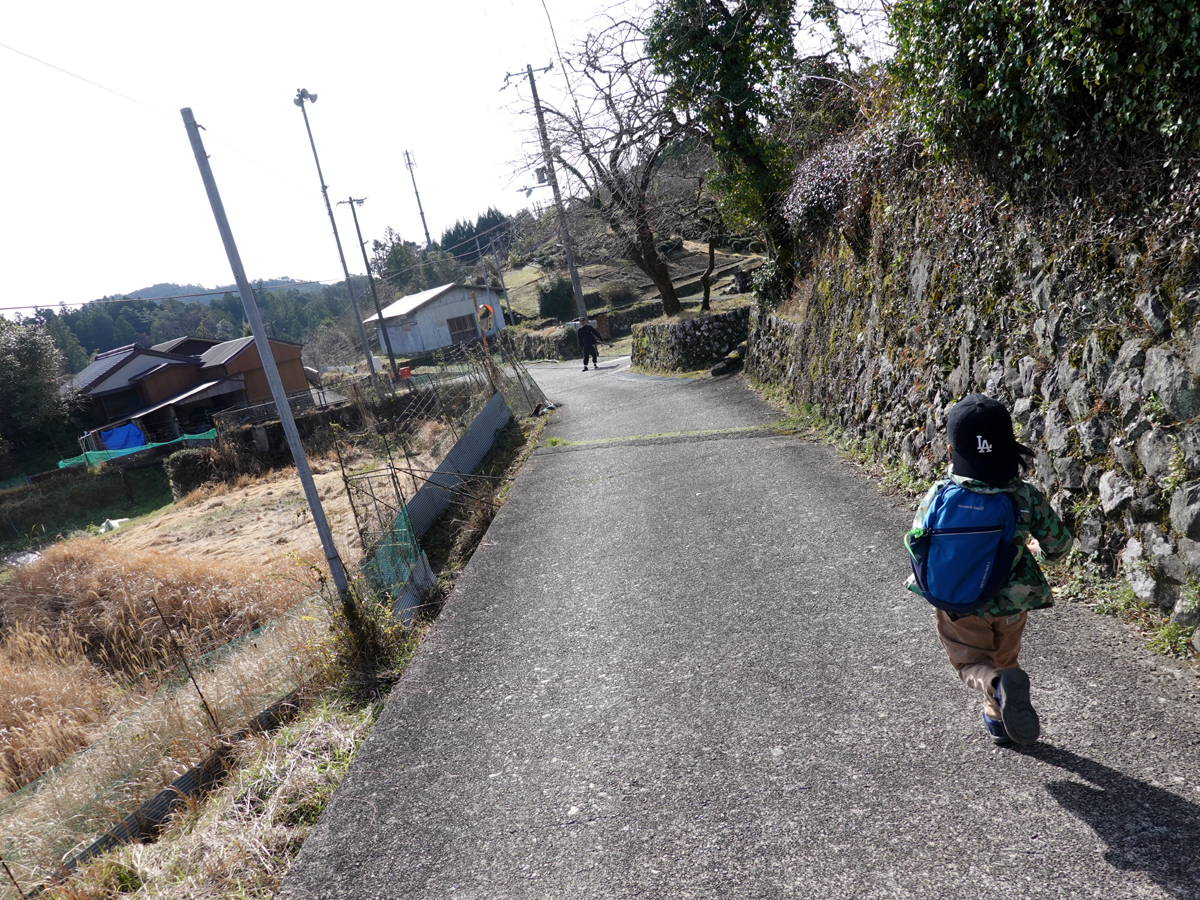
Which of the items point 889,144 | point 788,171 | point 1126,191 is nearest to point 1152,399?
point 1126,191

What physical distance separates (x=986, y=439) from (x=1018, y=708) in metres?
1.09

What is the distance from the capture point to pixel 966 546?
112 inches

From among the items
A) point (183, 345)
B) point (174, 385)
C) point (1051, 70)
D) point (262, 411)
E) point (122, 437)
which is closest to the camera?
point (1051, 70)

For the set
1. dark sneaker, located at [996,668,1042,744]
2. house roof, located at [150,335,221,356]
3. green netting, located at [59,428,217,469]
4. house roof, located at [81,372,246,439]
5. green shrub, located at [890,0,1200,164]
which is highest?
green shrub, located at [890,0,1200,164]

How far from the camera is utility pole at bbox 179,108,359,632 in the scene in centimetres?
535

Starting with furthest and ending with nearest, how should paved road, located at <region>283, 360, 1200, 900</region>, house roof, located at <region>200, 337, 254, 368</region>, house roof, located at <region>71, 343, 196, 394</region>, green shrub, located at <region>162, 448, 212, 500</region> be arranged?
house roof, located at <region>200, 337, 254, 368</region> < house roof, located at <region>71, 343, 196, 394</region> < green shrub, located at <region>162, 448, 212, 500</region> < paved road, located at <region>283, 360, 1200, 900</region>

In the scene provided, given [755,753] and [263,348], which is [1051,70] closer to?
[755,753]

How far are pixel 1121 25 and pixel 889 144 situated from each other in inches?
173

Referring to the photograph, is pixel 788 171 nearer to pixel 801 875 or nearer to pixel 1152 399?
pixel 1152 399

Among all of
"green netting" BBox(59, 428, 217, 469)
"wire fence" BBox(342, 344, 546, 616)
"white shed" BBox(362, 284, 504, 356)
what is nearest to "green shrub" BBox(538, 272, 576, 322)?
"white shed" BBox(362, 284, 504, 356)

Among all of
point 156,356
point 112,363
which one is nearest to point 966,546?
point 156,356

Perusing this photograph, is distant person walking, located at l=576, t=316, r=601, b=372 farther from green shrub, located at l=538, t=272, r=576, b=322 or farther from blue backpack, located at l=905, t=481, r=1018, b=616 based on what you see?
green shrub, located at l=538, t=272, r=576, b=322

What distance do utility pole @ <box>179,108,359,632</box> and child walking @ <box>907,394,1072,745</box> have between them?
4.44 m

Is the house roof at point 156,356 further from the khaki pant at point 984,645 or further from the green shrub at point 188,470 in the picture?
the khaki pant at point 984,645
